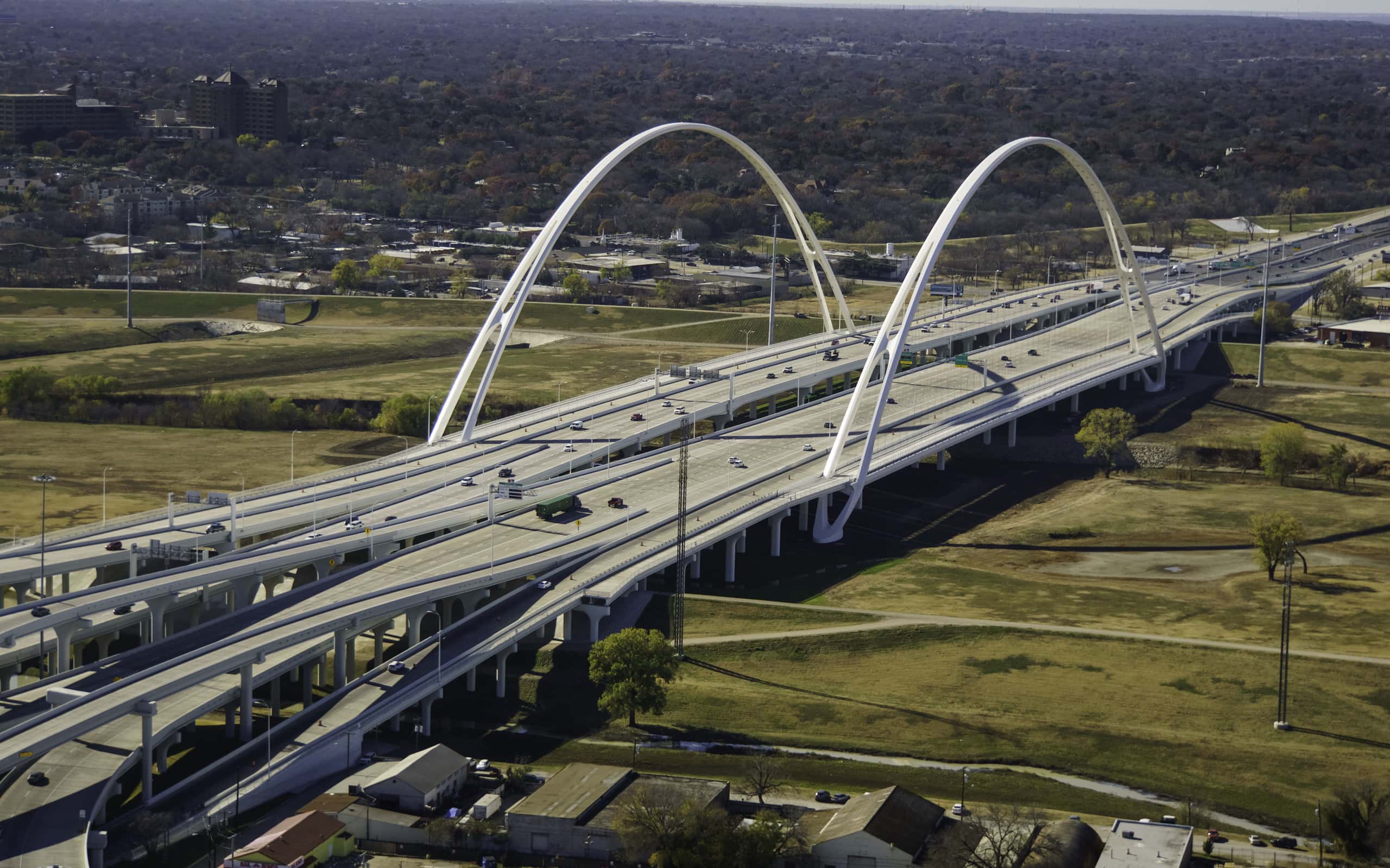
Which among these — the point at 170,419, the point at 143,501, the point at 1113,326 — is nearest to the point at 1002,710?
the point at 143,501

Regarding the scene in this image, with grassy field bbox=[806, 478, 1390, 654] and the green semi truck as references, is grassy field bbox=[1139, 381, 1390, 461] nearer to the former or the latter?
grassy field bbox=[806, 478, 1390, 654]

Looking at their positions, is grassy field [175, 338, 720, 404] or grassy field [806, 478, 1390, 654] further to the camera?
grassy field [175, 338, 720, 404]

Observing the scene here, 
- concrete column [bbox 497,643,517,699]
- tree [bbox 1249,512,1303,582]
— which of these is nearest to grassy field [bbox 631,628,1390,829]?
concrete column [bbox 497,643,517,699]

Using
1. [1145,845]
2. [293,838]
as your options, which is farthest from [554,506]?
[1145,845]

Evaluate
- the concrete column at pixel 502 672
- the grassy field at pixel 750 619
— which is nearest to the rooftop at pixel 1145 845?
the grassy field at pixel 750 619

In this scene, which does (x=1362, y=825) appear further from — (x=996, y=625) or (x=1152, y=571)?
(x=1152, y=571)

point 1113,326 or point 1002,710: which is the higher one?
point 1113,326

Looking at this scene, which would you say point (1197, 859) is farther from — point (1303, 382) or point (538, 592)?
point (1303, 382)
